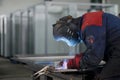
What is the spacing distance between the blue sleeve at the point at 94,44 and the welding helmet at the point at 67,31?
225 mm

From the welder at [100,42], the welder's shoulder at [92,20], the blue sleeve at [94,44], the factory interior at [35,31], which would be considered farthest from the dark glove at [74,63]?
the factory interior at [35,31]

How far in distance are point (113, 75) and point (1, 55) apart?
31.6ft

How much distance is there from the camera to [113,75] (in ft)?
7.07

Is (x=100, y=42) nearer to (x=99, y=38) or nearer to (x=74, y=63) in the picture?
(x=99, y=38)

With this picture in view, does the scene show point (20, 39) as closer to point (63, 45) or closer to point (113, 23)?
point (63, 45)

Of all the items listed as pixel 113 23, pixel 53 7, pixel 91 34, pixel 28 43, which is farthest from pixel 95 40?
pixel 28 43

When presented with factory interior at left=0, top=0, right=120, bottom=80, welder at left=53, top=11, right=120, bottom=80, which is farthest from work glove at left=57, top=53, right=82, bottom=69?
factory interior at left=0, top=0, right=120, bottom=80

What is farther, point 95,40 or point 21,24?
point 21,24

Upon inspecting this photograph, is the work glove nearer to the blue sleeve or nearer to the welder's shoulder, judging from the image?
the blue sleeve

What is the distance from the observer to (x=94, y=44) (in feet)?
6.80

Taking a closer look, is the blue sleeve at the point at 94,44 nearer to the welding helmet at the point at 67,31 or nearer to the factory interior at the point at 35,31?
the welding helmet at the point at 67,31

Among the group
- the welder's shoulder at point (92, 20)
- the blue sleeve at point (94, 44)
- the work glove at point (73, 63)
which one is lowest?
the work glove at point (73, 63)

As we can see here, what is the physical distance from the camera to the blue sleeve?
208 cm

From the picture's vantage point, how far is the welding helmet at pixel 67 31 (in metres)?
2.32
